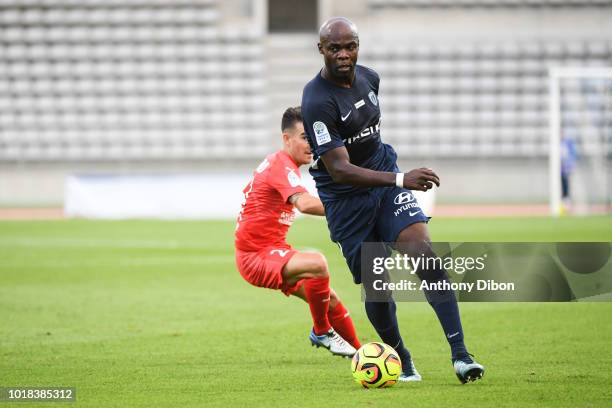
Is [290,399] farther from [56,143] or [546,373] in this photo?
[56,143]

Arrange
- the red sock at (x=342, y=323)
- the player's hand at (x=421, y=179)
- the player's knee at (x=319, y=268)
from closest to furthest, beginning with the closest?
the player's hand at (x=421, y=179), the player's knee at (x=319, y=268), the red sock at (x=342, y=323)

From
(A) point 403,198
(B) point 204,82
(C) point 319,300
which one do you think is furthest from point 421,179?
(B) point 204,82

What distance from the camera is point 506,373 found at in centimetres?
740

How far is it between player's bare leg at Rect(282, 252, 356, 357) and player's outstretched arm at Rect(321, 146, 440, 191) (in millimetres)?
1401

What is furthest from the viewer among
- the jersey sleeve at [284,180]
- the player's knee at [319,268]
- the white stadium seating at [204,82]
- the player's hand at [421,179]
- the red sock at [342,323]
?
the white stadium seating at [204,82]

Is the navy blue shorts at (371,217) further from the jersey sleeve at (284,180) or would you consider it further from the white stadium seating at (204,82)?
the white stadium seating at (204,82)

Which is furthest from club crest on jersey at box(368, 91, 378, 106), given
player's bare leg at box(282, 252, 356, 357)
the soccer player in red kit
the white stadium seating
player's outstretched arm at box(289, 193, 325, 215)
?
the white stadium seating

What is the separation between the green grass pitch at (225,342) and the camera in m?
6.63

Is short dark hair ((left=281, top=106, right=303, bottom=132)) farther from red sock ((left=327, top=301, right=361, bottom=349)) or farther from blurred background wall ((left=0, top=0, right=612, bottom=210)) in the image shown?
blurred background wall ((left=0, top=0, right=612, bottom=210))

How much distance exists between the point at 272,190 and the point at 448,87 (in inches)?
1162

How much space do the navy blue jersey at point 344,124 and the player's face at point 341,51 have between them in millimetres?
161

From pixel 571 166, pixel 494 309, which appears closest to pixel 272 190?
pixel 494 309

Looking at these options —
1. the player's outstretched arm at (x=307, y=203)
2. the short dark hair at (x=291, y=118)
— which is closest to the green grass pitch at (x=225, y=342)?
the player's outstretched arm at (x=307, y=203)

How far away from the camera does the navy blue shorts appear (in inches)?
276
